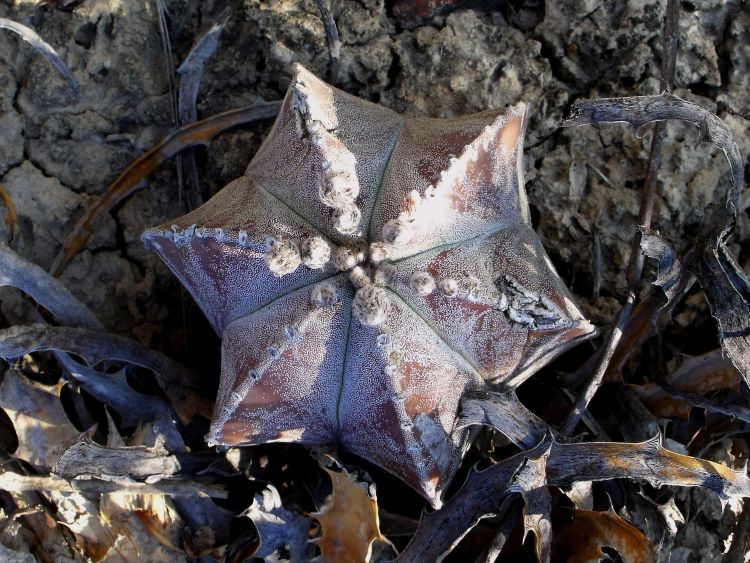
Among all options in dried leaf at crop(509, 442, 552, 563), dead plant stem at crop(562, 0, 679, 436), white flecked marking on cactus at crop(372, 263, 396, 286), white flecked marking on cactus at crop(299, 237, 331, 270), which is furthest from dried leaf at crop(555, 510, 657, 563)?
white flecked marking on cactus at crop(299, 237, 331, 270)

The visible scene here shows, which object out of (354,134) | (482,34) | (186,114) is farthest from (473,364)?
(186,114)

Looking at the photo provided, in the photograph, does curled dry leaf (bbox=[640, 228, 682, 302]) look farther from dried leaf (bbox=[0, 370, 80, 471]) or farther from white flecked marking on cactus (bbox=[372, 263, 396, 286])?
dried leaf (bbox=[0, 370, 80, 471])

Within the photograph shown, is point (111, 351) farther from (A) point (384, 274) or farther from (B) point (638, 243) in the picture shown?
(B) point (638, 243)

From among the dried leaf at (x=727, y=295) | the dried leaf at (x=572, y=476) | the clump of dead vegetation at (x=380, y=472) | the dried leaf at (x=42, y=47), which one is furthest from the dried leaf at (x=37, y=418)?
the dried leaf at (x=727, y=295)

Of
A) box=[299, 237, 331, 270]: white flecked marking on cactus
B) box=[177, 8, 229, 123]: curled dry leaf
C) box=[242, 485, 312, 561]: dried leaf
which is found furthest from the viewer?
box=[177, 8, 229, 123]: curled dry leaf

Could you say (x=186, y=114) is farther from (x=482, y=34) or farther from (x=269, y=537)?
(x=269, y=537)

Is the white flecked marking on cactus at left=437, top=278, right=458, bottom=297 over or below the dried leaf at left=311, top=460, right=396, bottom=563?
over

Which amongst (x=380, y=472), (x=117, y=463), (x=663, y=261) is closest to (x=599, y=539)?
(x=380, y=472)
